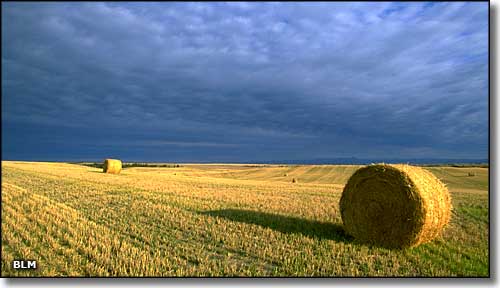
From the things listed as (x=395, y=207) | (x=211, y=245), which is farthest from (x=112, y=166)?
(x=395, y=207)

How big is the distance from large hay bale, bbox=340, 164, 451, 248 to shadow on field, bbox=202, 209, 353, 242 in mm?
377

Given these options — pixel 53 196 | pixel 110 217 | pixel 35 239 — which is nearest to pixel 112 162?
pixel 53 196

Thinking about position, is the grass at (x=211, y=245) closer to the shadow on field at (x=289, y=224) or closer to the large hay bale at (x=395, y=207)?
the shadow on field at (x=289, y=224)

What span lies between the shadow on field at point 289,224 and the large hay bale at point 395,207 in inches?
14.8

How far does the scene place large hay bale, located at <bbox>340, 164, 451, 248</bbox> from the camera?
5684 millimetres

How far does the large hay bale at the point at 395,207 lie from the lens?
5684mm

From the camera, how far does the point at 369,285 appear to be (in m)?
4.38

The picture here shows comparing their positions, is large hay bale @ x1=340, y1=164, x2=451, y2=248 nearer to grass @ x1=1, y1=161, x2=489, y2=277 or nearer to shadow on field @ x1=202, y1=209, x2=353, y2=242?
grass @ x1=1, y1=161, x2=489, y2=277

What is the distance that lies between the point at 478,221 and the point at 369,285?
559cm

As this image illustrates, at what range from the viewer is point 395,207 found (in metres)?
5.97

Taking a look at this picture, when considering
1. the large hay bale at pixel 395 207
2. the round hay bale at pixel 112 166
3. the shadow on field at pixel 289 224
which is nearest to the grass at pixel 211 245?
the shadow on field at pixel 289 224

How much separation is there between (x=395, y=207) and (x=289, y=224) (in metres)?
2.17

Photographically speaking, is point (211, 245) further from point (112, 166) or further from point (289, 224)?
point (112, 166)

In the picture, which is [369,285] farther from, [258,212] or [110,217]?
[110,217]
